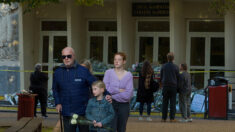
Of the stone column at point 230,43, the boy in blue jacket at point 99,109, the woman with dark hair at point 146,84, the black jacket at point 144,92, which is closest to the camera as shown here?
the boy in blue jacket at point 99,109

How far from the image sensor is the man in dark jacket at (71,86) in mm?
8094

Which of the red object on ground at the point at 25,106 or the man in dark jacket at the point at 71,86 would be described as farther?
the red object on ground at the point at 25,106

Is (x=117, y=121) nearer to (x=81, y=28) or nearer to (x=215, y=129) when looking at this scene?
(x=215, y=129)

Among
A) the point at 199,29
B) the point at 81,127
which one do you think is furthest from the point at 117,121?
the point at 199,29

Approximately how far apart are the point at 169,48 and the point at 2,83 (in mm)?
7418

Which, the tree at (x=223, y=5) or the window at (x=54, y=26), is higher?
the tree at (x=223, y=5)

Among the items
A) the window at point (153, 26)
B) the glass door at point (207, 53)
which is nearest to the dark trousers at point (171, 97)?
the glass door at point (207, 53)

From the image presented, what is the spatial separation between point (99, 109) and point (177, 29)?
1504cm

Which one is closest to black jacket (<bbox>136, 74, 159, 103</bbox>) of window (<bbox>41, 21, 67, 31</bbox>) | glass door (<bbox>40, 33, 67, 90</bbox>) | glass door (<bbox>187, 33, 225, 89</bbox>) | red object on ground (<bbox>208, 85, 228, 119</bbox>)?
red object on ground (<bbox>208, 85, 228, 119</bbox>)

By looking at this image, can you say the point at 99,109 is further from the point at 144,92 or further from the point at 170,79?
the point at 144,92

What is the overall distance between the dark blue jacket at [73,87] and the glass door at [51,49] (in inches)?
658

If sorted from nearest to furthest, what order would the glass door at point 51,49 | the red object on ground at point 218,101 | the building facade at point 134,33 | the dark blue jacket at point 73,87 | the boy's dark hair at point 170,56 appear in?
the dark blue jacket at point 73,87, the boy's dark hair at point 170,56, the red object on ground at point 218,101, the building facade at point 134,33, the glass door at point 51,49

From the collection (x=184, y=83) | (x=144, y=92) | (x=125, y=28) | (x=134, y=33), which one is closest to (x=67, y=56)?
(x=144, y=92)

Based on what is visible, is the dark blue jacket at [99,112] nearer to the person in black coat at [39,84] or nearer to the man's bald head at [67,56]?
the man's bald head at [67,56]
